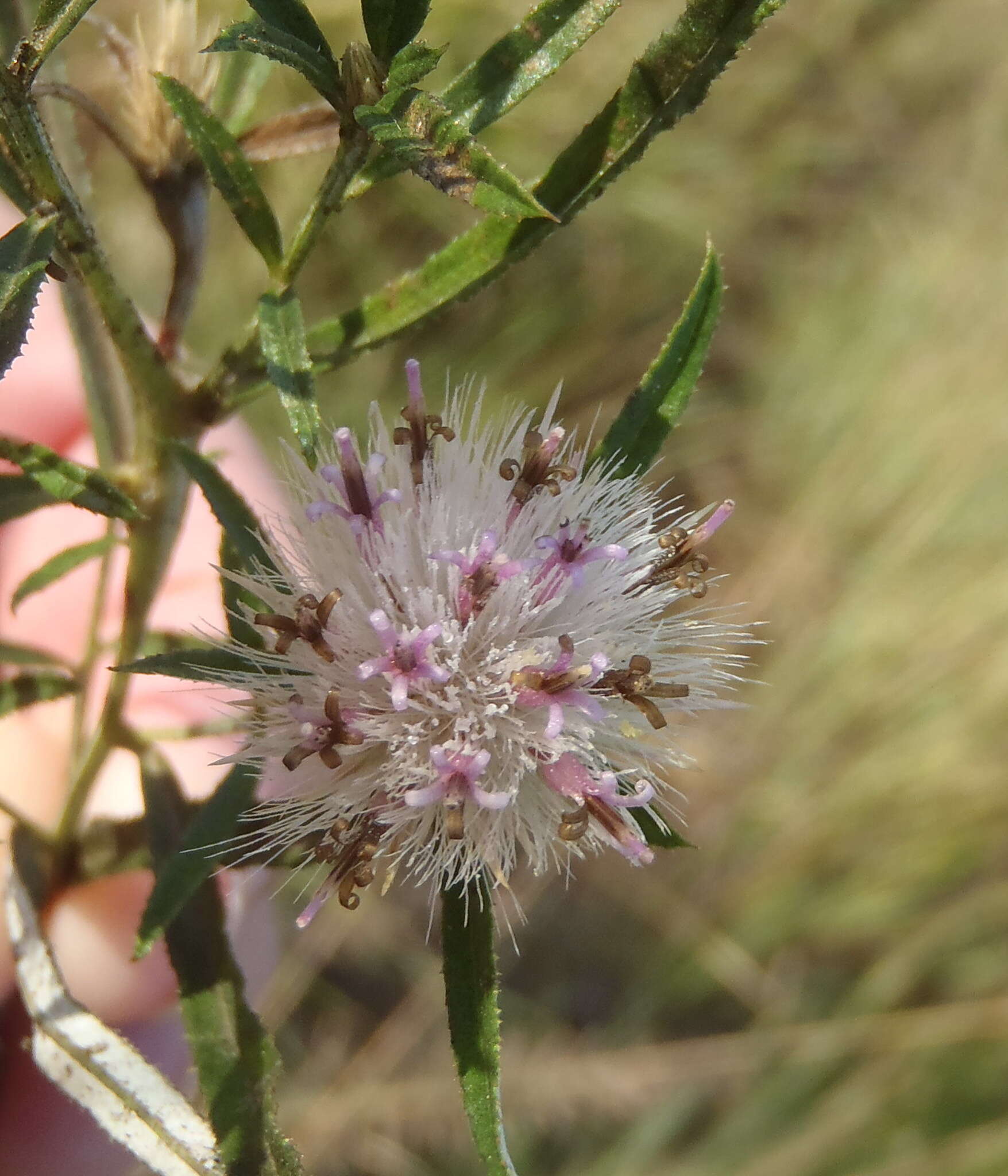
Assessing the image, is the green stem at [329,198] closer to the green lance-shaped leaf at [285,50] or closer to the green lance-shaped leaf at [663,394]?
the green lance-shaped leaf at [285,50]

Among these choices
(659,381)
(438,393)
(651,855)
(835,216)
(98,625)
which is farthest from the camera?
(835,216)

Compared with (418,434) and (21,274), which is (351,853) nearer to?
(418,434)

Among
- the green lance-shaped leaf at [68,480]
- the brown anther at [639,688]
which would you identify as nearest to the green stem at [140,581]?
the green lance-shaped leaf at [68,480]

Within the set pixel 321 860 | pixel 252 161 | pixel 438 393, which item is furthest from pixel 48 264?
pixel 438 393

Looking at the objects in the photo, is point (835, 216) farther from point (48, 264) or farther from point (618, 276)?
point (48, 264)

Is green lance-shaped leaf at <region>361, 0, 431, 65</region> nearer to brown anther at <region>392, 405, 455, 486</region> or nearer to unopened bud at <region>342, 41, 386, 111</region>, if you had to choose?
unopened bud at <region>342, 41, 386, 111</region>

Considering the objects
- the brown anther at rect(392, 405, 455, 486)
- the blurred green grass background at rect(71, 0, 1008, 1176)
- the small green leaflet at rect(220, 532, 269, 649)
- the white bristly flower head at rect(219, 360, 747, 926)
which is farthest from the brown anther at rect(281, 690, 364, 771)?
the blurred green grass background at rect(71, 0, 1008, 1176)
